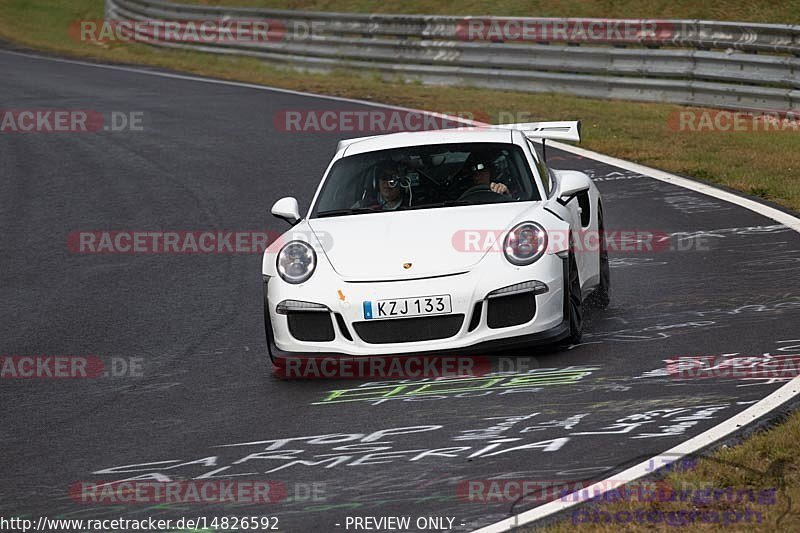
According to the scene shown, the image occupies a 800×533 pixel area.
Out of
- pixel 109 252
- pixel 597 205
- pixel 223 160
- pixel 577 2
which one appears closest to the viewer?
pixel 597 205

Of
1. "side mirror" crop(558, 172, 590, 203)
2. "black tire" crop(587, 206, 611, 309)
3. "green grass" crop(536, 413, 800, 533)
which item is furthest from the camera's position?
"black tire" crop(587, 206, 611, 309)

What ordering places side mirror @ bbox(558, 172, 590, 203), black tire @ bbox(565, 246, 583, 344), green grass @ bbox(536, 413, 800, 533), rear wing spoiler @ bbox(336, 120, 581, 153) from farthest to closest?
rear wing spoiler @ bbox(336, 120, 581, 153) < side mirror @ bbox(558, 172, 590, 203) < black tire @ bbox(565, 246, 583, 344) < green grass @ bbox(536, 413, 800, 533)

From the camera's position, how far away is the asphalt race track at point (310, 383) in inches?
227

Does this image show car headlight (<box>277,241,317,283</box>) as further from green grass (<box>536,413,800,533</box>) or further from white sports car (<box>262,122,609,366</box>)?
green grass (<box>536,413,800,533</box>)

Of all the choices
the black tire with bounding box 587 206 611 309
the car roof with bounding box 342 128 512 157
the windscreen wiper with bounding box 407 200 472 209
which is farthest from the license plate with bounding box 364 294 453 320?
the black tire with bounding box 587 206 611 309

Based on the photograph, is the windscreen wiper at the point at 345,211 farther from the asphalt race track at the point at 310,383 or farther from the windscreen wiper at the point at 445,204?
the asphalt race track at the point at 310,383

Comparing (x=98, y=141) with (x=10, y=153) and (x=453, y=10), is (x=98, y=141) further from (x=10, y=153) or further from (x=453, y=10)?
(x=453, y=10)

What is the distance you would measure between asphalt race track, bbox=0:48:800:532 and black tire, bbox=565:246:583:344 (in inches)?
3.7

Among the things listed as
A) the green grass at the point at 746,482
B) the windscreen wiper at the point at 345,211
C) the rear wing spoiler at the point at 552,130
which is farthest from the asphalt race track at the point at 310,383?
the rear wing spoiler at the point at 552,130

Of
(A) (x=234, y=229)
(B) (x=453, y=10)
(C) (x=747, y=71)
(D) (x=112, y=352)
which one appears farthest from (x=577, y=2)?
(D) (x=112, y=352)

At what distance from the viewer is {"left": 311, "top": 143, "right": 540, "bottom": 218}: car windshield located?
8.44m

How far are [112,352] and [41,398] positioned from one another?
972mm

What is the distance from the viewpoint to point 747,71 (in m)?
17.7

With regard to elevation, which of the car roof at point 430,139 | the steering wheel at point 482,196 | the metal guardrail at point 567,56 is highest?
the metal guardrail at point 567,56
